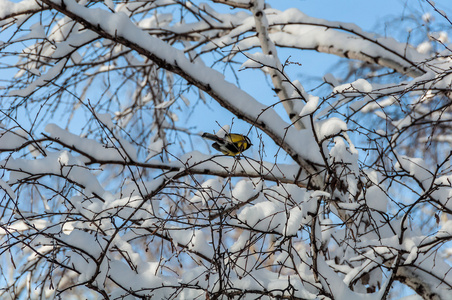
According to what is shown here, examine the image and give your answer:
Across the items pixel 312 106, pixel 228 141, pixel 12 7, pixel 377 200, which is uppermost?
pixel 12 7

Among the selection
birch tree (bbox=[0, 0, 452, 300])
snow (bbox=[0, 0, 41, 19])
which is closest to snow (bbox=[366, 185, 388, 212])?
birch tree (bbox=[0, 0, 452, 300])

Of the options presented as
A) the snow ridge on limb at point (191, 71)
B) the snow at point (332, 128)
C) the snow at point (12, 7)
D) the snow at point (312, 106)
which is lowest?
the snow at point (312, 106)

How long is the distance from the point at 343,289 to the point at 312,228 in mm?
368

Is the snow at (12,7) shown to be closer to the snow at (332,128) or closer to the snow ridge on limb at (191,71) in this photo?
the snow ridge on limb at (191,71)

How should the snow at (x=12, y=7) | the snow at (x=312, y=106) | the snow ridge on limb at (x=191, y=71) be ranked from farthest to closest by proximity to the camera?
the snow at (x=12, y=7) → the snow ridge on limb at (x=191, y=71) → the snow at (x=312, y=106)

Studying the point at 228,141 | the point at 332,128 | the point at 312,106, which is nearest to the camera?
the point at 312,106

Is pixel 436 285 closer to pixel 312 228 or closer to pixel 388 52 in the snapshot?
pixel 312 228

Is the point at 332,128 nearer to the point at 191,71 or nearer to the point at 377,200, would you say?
the point at 377,200

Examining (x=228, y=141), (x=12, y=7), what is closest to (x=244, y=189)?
(x=228, y=141)

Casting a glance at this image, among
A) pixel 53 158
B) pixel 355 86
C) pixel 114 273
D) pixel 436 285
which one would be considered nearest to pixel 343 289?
pixel 436 285

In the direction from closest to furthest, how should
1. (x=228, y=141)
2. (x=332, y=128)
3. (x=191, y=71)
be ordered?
(x=332, y=128) → (x=228, y=141) → (x=191, y=71)

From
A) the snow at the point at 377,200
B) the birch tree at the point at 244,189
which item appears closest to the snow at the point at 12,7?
the birch tree at the point at 244,189

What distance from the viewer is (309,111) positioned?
1.83 meters

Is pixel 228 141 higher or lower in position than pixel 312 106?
higher
